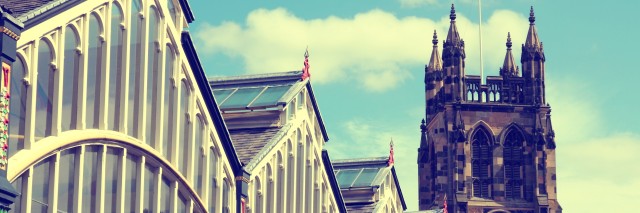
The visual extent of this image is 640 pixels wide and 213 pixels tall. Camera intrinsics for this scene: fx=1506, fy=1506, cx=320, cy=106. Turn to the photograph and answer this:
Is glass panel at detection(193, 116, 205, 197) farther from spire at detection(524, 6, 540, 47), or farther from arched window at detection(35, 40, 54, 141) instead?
spire at detection(524, 6, 540, 47)

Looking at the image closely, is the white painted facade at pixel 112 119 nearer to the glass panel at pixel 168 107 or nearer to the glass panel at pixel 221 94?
the glass panel at pixel 168 107

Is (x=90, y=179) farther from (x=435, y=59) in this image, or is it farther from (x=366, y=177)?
(x=435, y=59)

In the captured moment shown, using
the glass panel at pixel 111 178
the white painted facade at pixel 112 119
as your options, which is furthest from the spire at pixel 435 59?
the glass panel at pixel 111 178

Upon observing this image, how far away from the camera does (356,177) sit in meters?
62.2

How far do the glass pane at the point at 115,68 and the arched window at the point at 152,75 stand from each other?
68.7 inches

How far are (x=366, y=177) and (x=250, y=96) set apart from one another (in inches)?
519

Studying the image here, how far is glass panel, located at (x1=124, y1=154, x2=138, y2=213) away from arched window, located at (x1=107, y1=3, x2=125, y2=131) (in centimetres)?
119

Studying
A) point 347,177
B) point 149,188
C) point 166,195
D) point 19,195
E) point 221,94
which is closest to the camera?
point 19,195

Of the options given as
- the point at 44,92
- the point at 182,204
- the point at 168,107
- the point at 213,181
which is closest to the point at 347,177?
the point at 213,181

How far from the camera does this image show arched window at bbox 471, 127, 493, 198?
12444cm

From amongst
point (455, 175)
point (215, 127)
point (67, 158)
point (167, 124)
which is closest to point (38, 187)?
point (67, 158)

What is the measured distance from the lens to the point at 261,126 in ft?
157

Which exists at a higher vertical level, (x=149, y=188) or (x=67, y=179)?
(x=149, y=188)

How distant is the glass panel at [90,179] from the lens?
33.8 metres
